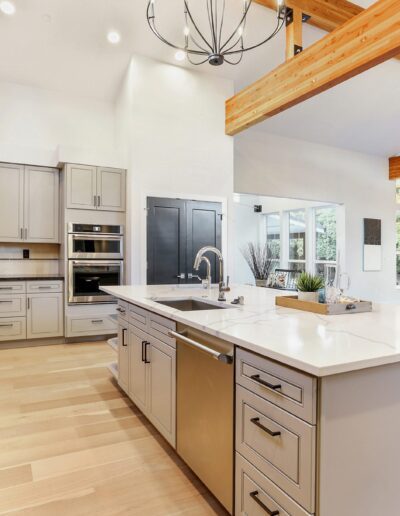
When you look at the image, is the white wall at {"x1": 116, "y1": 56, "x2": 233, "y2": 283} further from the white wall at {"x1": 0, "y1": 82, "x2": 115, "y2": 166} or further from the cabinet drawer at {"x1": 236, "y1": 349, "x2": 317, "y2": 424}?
the cabinet drawer at {"x1": 236, "y1": 349, "x2": 317, "y2": 424}

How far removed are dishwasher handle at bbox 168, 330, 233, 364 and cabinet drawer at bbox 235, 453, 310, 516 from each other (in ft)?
1.22

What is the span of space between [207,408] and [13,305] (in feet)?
12.7

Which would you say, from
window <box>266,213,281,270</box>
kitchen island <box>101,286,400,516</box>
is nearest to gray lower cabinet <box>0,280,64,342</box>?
kitchen island <box>101,286,400,516</box>

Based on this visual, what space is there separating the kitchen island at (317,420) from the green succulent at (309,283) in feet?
2.12

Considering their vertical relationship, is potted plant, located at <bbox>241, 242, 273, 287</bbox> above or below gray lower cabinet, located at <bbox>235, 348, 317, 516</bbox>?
above

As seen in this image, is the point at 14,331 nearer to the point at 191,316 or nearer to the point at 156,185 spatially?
the point at 156,185

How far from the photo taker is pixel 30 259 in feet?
17.8

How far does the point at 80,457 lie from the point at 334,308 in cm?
171

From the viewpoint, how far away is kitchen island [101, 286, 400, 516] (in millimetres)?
1111

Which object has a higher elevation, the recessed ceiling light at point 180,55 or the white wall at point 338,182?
the recessed ceiling light at point 180,55

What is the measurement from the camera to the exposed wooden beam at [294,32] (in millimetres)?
4113

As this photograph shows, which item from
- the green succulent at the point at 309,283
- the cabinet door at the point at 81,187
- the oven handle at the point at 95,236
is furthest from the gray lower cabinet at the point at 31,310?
the green succulent at the point at 309,283

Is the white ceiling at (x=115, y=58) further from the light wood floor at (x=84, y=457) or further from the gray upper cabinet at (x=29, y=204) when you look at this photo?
the light wood floor at (x=84, y=457)

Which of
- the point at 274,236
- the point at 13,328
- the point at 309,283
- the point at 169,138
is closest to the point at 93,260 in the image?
the point at 13,328
